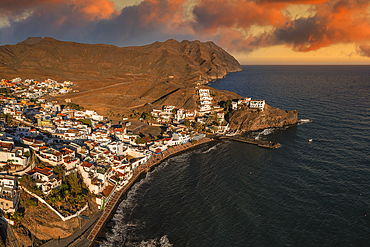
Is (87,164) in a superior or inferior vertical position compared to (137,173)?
superior

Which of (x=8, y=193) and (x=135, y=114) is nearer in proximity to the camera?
(x=8, y=193)

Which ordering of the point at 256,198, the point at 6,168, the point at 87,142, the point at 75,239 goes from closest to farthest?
the point at 75,239 < the point at 6,168 < the point at 256,198 < the point at 87,142

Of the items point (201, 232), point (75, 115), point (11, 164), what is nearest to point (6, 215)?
point (11, 164)

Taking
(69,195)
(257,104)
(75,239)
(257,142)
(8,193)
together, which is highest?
(257,104)

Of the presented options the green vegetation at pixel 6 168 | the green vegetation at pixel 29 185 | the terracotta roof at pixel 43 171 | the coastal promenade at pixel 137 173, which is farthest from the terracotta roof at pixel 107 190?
the green vegetation at pixel 6 168

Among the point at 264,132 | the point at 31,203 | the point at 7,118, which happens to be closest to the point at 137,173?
the point at 31,203

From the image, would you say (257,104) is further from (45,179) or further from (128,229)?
(45,179)
